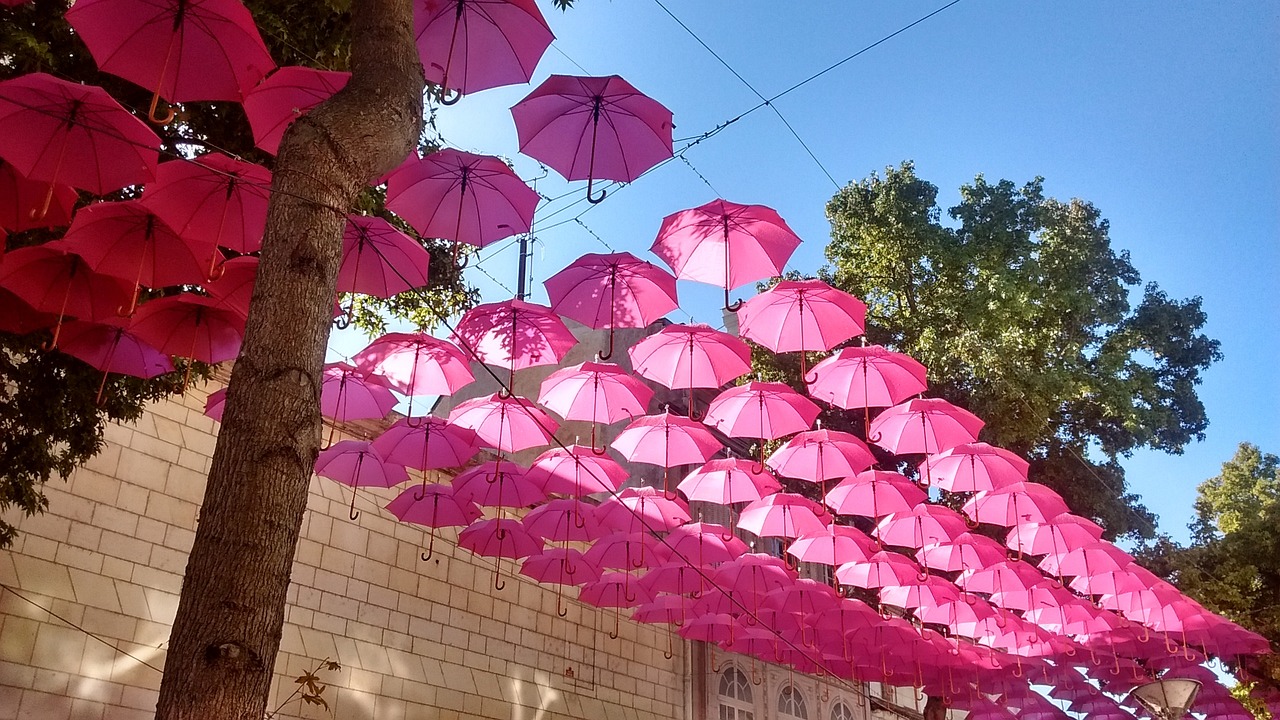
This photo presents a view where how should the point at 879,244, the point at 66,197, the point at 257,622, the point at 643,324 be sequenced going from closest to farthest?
the point at 257,622 < the point at 66,197 < the point at 643,324 < the point at 879,244

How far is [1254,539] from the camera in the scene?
55.9ft

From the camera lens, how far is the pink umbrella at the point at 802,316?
8211 mm

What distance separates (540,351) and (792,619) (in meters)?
7.20

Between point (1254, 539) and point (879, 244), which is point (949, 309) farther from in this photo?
point (1254, 539)

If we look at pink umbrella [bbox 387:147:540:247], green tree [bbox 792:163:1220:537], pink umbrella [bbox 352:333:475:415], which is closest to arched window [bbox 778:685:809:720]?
green tree [bbox 792:163:1220:537]

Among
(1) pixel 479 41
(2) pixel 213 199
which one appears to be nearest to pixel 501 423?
(2) pixel 213 199

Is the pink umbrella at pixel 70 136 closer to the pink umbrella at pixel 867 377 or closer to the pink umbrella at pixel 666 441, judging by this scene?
the pink umbrella at pixel 666 441

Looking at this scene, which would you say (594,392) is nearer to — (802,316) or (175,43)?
(802,316)

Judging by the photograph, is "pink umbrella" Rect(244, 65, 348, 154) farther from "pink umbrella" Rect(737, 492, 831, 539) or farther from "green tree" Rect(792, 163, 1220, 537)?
"green tree" Rect(792, 163, 1220, 537)

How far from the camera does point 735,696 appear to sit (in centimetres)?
1612

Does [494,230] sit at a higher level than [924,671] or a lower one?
higher

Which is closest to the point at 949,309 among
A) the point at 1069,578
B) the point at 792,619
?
the point at 1069,578

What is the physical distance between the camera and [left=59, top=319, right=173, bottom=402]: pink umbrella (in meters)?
6.56

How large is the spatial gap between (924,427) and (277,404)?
8011 millimetres
